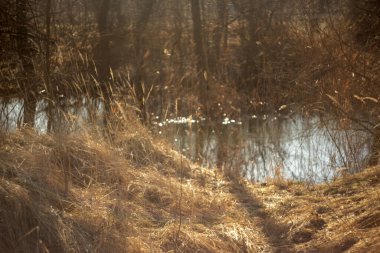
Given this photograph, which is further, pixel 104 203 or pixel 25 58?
pixel 25 58

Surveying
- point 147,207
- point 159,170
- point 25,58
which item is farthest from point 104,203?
point 25,58

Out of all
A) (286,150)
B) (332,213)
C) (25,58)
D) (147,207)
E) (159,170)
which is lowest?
(332,213)

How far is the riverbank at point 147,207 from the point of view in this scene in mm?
4496

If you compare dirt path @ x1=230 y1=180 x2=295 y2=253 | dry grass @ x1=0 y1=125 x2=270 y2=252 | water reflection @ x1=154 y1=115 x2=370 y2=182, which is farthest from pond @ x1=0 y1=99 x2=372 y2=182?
dirt path @ x1=230 y1=180 x2=295 y2=253

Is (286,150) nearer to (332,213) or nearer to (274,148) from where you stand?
(274,148)

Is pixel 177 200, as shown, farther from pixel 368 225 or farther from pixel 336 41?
pixel 336 41

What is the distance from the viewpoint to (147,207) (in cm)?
567

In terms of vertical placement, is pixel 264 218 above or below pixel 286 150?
below

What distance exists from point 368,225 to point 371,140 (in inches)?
142

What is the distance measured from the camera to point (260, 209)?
622cm

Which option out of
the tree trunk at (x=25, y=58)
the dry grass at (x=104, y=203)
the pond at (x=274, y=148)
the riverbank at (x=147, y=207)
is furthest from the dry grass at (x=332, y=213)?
the tree trunk at (x=25, y=58)

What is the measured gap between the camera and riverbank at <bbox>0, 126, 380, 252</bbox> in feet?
14.8

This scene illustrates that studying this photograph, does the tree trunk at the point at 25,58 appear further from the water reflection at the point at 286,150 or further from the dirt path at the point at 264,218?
the dirt path at the point at 264,218

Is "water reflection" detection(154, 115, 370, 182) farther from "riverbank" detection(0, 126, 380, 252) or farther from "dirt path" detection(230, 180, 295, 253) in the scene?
"riverbank" detection(0, 126, 380, 252)
